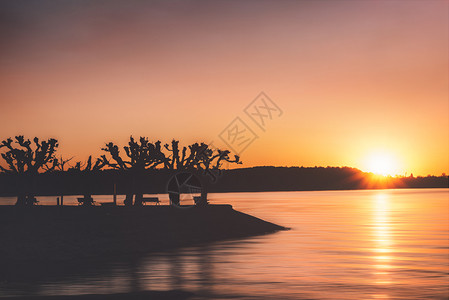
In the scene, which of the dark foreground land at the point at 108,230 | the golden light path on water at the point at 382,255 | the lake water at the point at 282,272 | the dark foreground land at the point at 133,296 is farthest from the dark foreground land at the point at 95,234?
the golden light path on water at the point at 382,255

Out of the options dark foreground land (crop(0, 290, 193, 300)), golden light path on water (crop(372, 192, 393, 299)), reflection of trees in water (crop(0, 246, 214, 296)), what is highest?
dark foreground land (crop(0, 290, 193, 300))

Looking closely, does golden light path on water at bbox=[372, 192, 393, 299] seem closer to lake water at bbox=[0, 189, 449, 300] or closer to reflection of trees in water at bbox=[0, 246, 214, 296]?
lake water at bbox=[0, 189, 449, 300]

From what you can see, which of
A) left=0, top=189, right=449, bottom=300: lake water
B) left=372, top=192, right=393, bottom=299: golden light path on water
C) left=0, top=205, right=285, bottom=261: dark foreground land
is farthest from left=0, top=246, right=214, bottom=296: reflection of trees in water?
left=372, top=192, right=393, bottom=299: golden light path on water

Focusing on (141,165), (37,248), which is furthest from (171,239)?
(141,165)

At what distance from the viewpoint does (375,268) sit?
29750mm

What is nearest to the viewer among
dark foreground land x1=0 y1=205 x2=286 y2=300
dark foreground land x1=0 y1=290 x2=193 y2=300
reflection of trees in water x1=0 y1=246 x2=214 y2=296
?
dark foreground land x1=0 y1=290 x2=193 y2=300

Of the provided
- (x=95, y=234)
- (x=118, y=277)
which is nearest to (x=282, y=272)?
(x=118, y=277)

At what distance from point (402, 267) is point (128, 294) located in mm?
14393

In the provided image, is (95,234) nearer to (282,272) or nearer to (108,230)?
(108,230)

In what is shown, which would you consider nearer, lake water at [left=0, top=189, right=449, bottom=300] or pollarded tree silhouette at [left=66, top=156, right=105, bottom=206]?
lake water at [left=0, top=189, right=449, bottom=300]

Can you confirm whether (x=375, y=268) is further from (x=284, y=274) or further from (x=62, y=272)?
(x=62, y=272)

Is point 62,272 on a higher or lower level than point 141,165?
lower

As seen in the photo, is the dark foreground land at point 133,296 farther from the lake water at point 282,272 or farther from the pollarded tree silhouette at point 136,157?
the pollarded tree silhouette at point 136,157

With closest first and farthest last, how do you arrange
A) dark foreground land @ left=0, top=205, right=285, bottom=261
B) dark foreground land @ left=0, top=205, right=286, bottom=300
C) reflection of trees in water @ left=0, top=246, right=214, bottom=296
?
reflection of trees in water @ left=0, top=246, right=214, bottom=296 < dark foreground land @ left=0, top=205, right=286, bottom=300 < dark foreground land @ left=0, top=205, right=285, bottom=261
